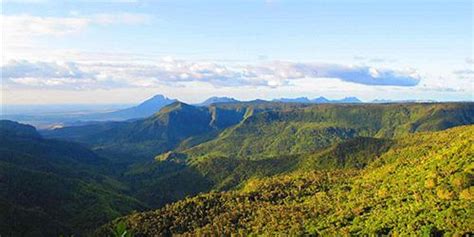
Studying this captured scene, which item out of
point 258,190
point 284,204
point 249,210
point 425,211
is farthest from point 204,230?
point 425,211

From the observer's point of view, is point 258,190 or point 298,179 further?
point 298,179

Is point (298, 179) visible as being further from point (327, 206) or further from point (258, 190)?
point (327, 206)

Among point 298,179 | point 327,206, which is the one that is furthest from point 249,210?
point 298,179

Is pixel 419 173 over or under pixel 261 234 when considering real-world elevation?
over

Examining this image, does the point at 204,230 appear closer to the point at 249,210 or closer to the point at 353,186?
the point at 249,210

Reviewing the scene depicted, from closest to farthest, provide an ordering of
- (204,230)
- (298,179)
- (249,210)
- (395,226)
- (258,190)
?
(395,226)
(204,230)
(249,210)
(258,190)
(298,179)

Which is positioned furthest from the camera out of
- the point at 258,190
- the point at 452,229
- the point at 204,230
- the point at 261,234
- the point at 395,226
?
the point at 258,190

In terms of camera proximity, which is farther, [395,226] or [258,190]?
[258,190]
